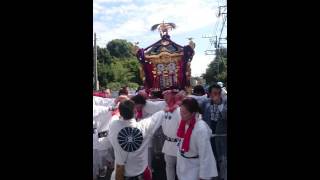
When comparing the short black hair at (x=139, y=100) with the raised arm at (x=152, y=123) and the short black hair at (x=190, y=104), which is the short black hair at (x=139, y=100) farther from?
the short black hair at (x=190, y=104)

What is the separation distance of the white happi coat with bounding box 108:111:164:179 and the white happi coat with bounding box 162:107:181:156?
0.22m

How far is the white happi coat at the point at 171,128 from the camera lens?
401 cm

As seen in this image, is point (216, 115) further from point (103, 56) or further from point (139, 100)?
point (103, 56)

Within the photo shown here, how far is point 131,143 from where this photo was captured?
3.81m

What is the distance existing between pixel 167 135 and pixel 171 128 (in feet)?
0.31

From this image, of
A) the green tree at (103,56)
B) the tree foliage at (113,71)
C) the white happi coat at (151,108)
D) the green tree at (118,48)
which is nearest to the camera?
the white happi coat at (151,108)

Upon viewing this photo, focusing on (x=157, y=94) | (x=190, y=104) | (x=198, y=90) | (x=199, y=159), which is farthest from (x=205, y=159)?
(x=198, y=90)

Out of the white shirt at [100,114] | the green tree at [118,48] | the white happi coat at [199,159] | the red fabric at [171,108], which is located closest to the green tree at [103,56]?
the green tree at [118,48]

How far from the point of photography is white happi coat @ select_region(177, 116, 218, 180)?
11.1 feet
